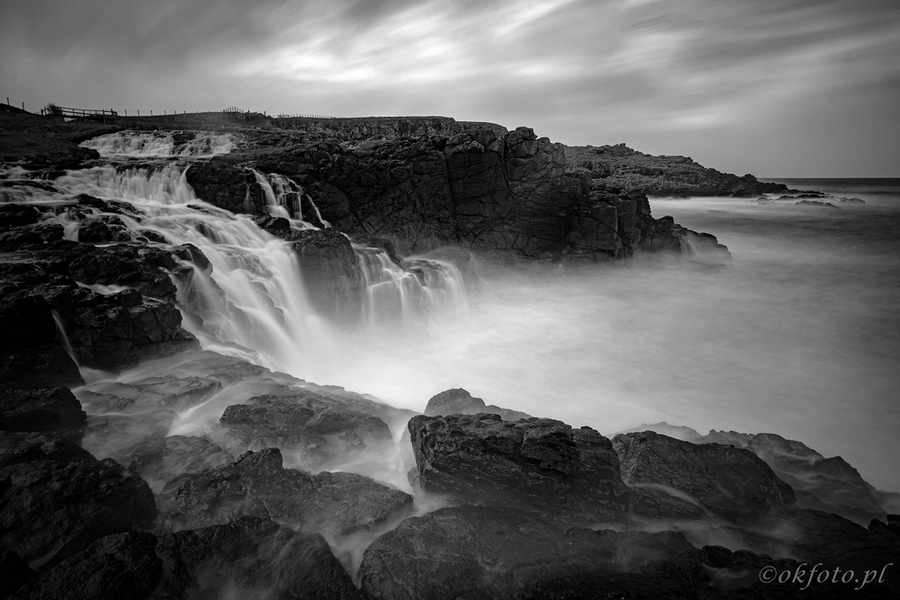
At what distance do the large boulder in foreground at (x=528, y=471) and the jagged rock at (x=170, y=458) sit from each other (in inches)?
119

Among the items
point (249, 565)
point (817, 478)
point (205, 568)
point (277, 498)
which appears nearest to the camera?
point (205, 568)

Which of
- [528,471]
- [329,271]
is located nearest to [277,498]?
[528,471]

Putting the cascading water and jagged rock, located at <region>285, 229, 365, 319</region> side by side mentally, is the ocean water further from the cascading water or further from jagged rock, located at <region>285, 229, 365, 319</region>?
the cascading water

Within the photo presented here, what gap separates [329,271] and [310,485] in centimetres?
1114

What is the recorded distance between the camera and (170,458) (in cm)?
644

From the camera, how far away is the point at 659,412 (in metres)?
12.1

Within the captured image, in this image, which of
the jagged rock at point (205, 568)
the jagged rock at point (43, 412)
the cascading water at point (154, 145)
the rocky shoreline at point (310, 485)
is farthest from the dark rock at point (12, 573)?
the cascading water at point (154, 145)

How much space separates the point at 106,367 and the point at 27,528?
18.7 feet

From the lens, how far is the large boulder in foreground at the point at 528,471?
5.73m

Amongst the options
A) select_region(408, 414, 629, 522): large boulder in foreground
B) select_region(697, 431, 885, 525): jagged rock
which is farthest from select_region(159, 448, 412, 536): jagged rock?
select_region(697, 431, 885, 525): jagged rock

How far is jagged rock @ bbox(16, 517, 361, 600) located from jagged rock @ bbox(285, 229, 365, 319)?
11.6m

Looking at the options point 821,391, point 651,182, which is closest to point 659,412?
point 821,391

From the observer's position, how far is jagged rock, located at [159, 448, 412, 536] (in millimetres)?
5266

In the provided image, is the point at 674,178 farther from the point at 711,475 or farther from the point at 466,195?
the point at 711,475
